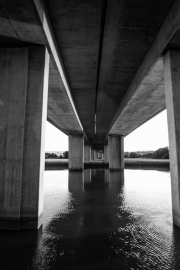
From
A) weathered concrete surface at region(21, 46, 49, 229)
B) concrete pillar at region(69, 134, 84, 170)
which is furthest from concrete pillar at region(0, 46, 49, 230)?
concrete pillar at region(69, 134, 84, 170)

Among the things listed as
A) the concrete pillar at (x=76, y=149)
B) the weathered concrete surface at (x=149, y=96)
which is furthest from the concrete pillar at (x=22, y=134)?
the concrete pillar at (x=76, y=149)

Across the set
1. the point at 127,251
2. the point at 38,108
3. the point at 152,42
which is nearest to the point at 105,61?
the point at 152,42

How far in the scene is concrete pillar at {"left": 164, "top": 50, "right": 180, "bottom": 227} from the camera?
7020 millimetres

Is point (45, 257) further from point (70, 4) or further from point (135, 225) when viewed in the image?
point (70, 4)

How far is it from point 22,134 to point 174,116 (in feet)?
19.0

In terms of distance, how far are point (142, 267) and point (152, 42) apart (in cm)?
861

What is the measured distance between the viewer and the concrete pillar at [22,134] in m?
6.67

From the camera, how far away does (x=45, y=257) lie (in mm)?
4746

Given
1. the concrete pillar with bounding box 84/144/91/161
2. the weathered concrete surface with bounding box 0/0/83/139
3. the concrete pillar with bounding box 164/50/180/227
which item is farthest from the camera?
the concrete pillar with bounding box 84/144/91/161

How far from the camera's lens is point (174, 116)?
7199 mm

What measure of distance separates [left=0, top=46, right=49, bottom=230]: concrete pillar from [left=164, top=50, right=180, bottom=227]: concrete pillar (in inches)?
197

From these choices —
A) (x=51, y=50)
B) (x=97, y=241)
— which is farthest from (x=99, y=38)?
(x=97, y=241)

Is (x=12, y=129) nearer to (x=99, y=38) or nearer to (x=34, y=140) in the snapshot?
(x=34, y=140)

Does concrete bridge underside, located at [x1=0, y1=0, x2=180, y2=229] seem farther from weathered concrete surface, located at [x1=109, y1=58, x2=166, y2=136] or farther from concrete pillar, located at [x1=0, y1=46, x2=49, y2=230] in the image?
weathered concrete surface, located at [x1=109, y1=58, x2=166, y2=136]
